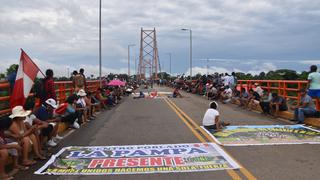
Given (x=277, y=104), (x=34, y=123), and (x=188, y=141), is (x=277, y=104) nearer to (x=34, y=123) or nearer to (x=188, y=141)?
(x=188, y=141)

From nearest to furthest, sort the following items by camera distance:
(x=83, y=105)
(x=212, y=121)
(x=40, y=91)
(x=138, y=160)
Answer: (x=138, y=160) → (x=40, y=91) → (x=212, y=121) → (x=83, y=105)

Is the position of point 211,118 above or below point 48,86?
below

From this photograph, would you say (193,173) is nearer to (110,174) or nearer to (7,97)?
(110,174)

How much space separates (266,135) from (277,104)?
559cm

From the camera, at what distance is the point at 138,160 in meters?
8.48

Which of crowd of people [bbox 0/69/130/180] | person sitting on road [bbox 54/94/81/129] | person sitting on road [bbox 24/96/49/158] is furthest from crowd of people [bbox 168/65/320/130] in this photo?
person sitting on road [bbox 24/96/49/158]

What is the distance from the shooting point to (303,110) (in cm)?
1416

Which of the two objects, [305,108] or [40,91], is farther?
[305,108]

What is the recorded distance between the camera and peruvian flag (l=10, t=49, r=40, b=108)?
9656 millimetres

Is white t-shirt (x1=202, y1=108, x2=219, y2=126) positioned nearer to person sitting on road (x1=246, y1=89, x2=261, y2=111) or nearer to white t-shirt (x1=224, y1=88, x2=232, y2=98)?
person sitting on road (x1=246, y1=89, x2=261, y2=111)

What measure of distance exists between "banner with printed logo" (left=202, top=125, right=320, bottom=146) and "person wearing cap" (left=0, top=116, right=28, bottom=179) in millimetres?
4651

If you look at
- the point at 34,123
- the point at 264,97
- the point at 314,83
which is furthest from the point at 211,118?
the point at 264,97

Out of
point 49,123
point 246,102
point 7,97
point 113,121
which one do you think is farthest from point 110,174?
point 246,102

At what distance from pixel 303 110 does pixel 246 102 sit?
293 inches
